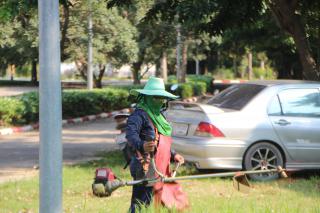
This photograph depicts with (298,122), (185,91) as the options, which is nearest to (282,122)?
(298,122)

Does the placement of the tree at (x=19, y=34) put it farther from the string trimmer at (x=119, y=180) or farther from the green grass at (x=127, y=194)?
the string trimmer at (x=119, y=180)

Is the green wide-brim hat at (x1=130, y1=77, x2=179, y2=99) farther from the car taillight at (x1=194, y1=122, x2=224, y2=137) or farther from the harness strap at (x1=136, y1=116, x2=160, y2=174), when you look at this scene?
the car taillight at (x1=194, y1=122, x2=224, y2=137)

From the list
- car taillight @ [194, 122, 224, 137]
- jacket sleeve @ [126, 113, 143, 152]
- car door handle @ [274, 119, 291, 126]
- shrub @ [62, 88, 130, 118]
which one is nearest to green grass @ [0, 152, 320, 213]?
car taillight @ [194, 122, 224, 137]

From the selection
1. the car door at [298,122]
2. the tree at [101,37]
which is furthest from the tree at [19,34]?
the car door at [298,122]

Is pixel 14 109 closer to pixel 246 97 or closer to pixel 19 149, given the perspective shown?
pixel 19 149

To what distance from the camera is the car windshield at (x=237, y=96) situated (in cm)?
951

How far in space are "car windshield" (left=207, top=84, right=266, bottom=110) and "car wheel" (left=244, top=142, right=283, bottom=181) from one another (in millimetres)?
664

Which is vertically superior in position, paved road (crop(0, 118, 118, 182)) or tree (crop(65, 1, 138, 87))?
tree (crop(65, 1, 138, 87))

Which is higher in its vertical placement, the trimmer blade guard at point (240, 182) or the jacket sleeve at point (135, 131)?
the jacket sleeve at point (135, 131)

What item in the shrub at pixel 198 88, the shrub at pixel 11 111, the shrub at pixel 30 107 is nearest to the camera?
the shrub at pixel 11 111

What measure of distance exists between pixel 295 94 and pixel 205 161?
179 centimetres

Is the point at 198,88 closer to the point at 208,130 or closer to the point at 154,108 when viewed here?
the point at 208,130

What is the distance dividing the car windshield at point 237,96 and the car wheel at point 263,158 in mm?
664

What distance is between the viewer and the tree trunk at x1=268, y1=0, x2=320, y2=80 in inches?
476
